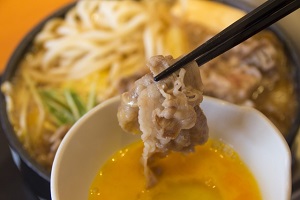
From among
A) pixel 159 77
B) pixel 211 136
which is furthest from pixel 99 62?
pixel 159 77

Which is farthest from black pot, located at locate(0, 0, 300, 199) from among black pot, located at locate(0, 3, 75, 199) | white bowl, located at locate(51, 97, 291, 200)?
white bowl, located at locate(51, 97, 291, 200)

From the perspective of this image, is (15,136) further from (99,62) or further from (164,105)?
(164,105)

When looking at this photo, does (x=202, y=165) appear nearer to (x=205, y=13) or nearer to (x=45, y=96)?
(x=45, y=96)

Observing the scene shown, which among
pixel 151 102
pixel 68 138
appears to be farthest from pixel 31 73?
pixel 151 102

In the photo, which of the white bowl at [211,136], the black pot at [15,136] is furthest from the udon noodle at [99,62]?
the white bowl at [211,136]

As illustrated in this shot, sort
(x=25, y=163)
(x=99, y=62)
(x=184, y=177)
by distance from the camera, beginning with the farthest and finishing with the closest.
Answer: (x=99, y=62), (x=25, y=163), (x=184, y=177)

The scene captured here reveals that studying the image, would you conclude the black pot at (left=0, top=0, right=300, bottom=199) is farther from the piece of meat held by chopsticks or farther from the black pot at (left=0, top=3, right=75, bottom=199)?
the piece of meat held by chopsticks
